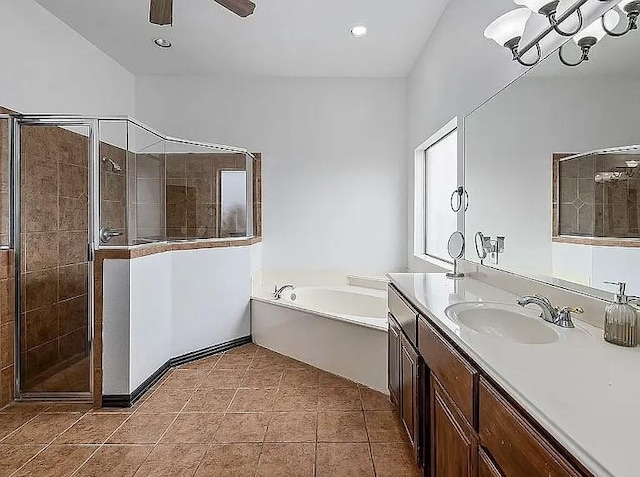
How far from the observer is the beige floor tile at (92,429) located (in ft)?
8.18

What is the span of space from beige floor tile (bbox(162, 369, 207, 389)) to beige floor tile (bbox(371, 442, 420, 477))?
1491mm

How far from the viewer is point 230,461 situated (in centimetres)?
228

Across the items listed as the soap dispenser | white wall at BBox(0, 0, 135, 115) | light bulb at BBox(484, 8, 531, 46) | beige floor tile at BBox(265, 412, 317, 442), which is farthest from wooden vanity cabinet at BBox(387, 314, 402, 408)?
white wall at BBox(0, 0, 135, 115)

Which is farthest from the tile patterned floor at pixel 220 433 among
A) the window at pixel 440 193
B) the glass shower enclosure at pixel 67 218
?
the window at pixel 440 193

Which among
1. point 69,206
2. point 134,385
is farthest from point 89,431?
point 69,206

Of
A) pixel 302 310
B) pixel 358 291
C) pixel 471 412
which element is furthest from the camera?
pixel 358 291

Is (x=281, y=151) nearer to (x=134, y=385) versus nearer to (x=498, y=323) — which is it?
(x=134, y=385)

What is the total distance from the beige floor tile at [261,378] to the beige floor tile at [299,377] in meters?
0.05

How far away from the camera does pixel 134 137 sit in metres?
3.09

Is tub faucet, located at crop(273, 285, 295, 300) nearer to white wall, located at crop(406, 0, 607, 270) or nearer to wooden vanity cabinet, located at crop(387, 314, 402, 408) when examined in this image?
white wall, located at crop(406, 0, 607, 270)

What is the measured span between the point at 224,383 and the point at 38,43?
278cm

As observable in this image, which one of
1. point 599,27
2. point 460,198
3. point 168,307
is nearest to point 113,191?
point 168,307

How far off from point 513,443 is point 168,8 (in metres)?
2.52

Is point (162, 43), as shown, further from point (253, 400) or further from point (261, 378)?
point (253, 400)
